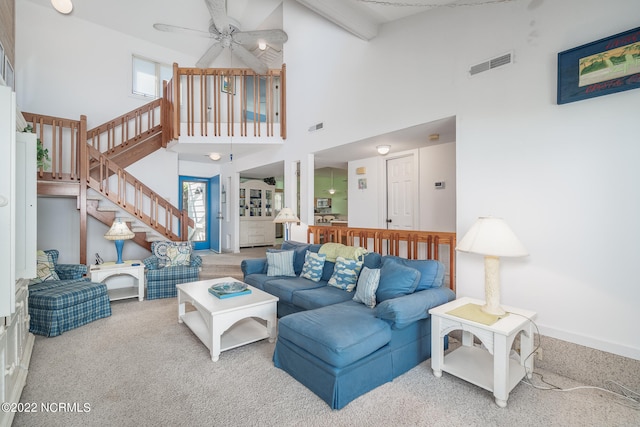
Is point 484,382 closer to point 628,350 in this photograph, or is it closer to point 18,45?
point 628,350

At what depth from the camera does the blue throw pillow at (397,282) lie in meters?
2.64

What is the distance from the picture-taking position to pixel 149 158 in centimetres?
639

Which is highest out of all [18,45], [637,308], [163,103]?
[18,45]

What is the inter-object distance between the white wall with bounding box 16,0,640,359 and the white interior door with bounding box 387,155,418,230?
1.26 metres

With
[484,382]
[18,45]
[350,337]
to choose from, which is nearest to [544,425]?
[484,382]

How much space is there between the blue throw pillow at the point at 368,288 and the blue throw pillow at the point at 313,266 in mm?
887

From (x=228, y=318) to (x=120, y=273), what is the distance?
8.98ft

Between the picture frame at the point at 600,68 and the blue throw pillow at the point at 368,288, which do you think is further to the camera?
the blue throw pillow at the point at 368,288

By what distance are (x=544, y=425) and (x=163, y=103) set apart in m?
7.33

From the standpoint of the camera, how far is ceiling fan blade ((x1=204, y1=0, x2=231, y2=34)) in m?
3.56

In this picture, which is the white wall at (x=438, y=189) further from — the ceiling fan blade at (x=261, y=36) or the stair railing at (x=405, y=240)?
the ceiling fan blade at (x=261, y=36)

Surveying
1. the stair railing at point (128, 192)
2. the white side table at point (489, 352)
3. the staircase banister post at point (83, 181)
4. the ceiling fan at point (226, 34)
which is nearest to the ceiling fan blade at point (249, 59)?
the ceiling fan at point (226, 34)

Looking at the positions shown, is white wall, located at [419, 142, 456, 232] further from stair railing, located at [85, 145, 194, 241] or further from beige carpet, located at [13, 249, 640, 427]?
stair railing, located at [85, 145, 194, 241]

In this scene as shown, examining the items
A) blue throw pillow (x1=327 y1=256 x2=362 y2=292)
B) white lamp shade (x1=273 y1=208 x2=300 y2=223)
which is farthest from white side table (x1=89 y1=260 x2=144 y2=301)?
blue throw pillow (x1=327 y1=256 x2=362 y2=292)
